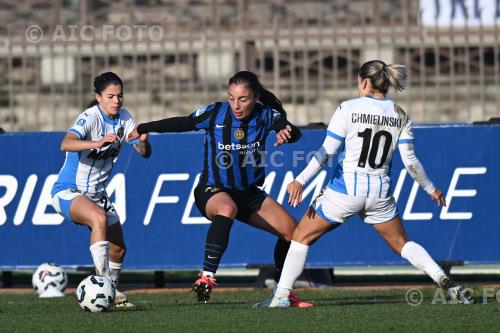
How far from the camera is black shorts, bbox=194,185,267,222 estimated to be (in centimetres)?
1005

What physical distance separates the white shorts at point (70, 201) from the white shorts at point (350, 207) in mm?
1934

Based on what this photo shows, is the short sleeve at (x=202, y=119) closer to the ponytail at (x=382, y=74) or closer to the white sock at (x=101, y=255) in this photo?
the white sock at (x=101, y=255)

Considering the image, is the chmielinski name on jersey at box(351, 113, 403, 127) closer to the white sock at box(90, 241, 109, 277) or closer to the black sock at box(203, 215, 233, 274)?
the black sock at box(203, 215, 233, 274)

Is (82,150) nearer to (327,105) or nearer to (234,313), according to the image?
(234,313)

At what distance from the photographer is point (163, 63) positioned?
53.6 feet

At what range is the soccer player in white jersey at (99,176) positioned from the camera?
33.0 ft

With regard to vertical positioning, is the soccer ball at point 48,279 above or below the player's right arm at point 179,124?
below

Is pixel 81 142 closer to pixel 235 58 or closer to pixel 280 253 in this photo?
pixel 280 253

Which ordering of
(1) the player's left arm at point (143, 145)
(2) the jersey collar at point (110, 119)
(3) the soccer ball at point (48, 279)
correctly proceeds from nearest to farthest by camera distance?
(1) the player's left arm at point (143, 145) → (2) the jersey collar at point (110, 119) → (3) the soccer ball at point (48, 279)

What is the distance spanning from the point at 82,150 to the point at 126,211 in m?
2.92

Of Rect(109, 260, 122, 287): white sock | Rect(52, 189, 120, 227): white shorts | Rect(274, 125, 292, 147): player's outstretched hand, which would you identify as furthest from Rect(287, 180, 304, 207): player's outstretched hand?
Rect(109, 260, 122, 287): white sock

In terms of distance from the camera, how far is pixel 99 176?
10.4 meters

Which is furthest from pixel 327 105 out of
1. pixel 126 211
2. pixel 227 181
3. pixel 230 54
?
pixel 227 181

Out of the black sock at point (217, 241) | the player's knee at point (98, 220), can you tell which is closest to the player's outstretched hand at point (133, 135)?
the player's knee at point (98, 220)
